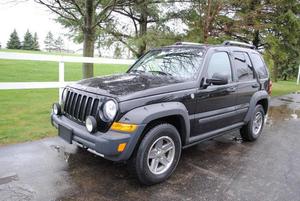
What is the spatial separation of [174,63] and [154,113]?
1.47 meters

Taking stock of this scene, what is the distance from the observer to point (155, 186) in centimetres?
366

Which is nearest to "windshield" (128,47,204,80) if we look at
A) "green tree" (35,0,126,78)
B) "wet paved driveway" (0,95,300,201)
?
"wet paved driveway" (0,95,300,201)

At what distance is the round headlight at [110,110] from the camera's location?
3.28 meters

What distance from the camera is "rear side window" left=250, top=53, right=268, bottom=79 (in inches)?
229

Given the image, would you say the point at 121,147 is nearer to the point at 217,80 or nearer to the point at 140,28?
the point at 217,80

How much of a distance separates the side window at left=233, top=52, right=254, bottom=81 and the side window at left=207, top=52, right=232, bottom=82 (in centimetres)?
30

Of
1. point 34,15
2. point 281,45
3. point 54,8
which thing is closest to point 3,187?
point 54,8

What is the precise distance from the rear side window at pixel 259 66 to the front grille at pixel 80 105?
12.4 feet

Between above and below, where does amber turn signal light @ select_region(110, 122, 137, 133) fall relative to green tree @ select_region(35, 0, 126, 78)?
below

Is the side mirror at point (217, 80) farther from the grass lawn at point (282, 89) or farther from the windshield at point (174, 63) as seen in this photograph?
the grass lawn at point (282, 89)

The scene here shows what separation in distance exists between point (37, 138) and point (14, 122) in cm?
128

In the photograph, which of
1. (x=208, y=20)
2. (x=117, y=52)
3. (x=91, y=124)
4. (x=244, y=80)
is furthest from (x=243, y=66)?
(x=117, y=52)

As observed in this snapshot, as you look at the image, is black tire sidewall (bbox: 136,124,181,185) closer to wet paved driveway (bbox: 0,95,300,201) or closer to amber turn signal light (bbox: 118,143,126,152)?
wet paved driveway (bbox: 0,95,300,201)

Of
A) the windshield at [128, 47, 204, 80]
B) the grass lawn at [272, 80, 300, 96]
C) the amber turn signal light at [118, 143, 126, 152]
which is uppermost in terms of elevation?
the windshield at [128, 47, 204, 80]
